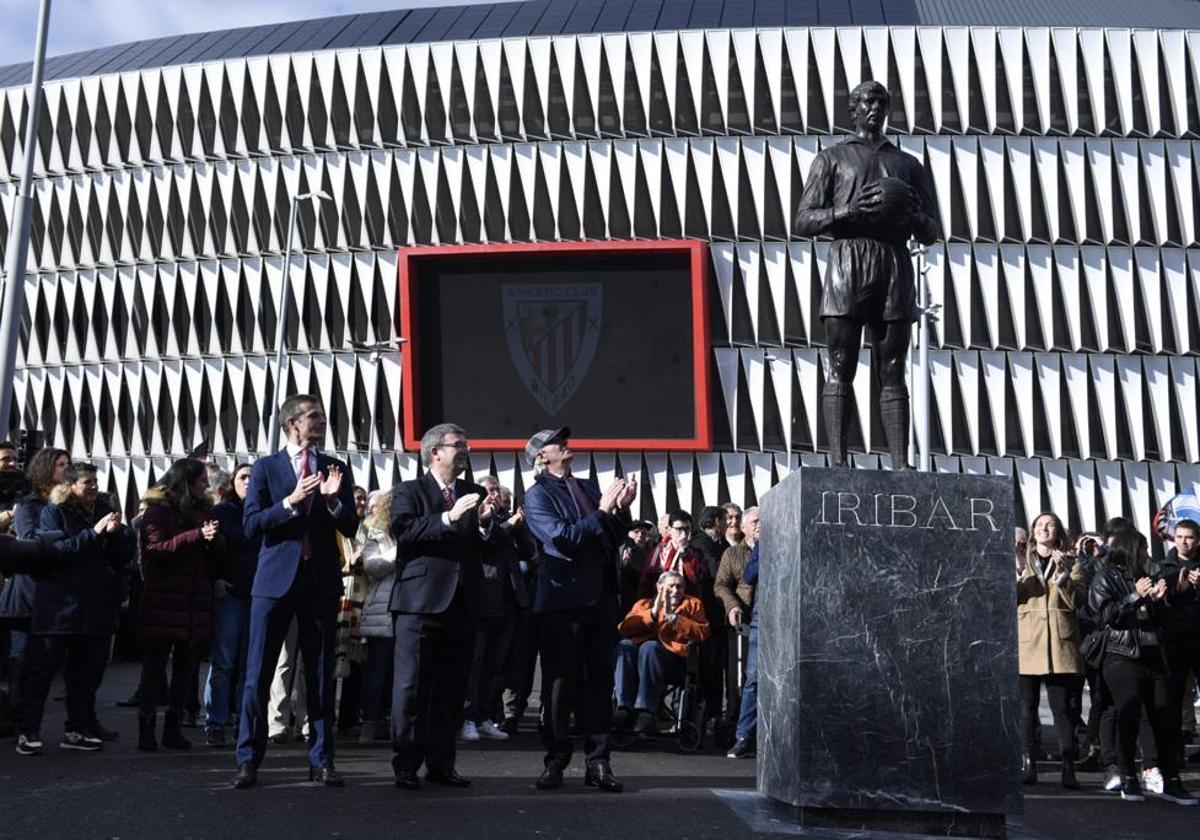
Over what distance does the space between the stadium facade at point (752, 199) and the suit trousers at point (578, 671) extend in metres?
38.7

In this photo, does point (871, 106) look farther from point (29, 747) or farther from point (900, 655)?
point (29, 747)

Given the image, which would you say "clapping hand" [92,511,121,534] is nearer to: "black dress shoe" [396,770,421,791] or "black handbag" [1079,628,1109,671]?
"black dress shoe" [396,770,421,791]

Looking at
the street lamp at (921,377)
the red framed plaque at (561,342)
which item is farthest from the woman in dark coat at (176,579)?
the red framed plaque at (561,342)

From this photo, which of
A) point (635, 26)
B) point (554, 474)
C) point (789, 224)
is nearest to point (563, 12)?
point (635, 26)

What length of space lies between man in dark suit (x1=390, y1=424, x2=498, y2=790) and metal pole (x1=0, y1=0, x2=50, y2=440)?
829 centimetres

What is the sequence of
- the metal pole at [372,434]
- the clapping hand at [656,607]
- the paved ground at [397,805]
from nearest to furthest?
the paved ground at [397,805]
the clapping hand at [656,607]
the metal pole at [372,434]

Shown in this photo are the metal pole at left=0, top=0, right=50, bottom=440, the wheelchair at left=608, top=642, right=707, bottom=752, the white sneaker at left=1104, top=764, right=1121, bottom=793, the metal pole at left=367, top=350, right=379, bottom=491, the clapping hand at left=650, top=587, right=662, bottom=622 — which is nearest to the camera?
the white sneaker at left=1104, top=764, right=1121, bottom=793

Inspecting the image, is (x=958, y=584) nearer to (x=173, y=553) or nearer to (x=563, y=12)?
(x=173, y=553)

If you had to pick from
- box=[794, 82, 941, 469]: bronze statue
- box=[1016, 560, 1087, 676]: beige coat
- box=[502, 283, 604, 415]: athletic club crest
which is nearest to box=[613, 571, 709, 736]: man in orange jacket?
box=[1016, 560, 1087, 676]: beige coat

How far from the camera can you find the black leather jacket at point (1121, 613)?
1161 cm

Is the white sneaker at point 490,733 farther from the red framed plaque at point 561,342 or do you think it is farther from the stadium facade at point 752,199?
the stadium facade at point 752,199

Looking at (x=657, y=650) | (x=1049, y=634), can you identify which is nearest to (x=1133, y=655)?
(x=1049, y=634)

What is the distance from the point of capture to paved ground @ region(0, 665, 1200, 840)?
25.7 ft

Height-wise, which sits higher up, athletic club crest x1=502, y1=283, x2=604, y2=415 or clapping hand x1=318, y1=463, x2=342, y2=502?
athletic club crest x1=502, y1=283, x2=604, y2=415
